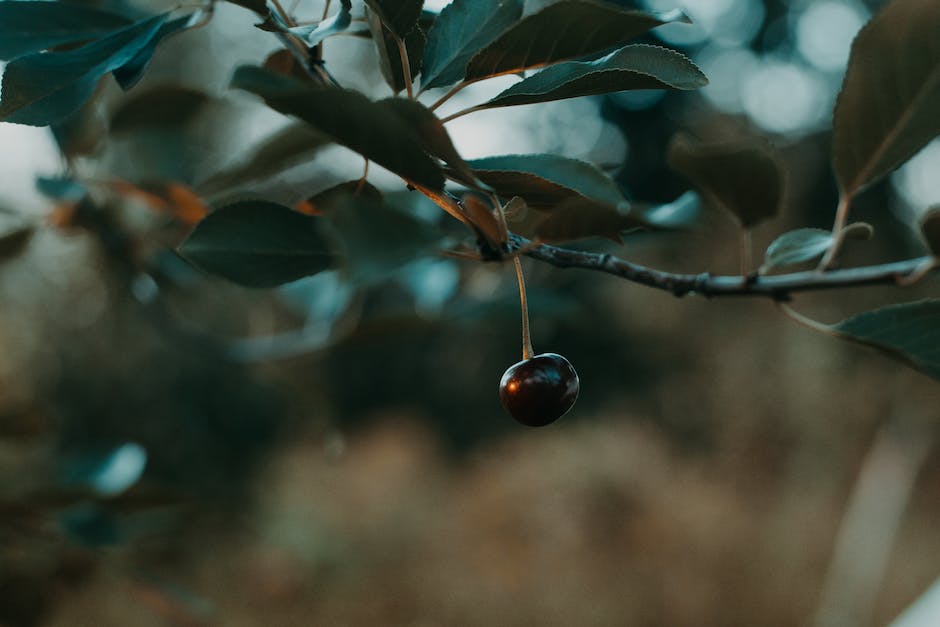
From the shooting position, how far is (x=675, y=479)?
4.70m

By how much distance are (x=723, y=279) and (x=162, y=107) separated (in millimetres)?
595

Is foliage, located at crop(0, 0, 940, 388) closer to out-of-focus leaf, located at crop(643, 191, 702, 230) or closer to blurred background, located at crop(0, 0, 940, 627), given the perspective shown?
out-of-focus leaf, located at crop(643, 191, 702, 230)

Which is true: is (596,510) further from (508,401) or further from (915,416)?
(508,401)

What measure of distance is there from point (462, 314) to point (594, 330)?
4.93 metres

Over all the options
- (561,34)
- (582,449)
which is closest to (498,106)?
(561,34)

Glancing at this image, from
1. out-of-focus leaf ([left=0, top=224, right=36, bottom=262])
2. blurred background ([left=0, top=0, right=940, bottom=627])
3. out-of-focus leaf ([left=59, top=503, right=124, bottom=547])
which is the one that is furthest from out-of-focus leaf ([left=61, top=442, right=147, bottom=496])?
blurred background ([left=0, top=0, right=940, bottom=627])

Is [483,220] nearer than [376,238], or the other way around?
[376,238]

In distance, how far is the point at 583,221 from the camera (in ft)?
1.02

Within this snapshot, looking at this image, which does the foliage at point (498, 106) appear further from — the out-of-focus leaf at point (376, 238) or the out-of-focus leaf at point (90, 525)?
the out-of-focus leaf at point (90, 525)

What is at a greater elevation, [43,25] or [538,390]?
[43,25]

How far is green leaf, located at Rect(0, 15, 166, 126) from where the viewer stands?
354 millimetres

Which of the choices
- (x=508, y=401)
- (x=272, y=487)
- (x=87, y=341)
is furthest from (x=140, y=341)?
(x=508, y=401)

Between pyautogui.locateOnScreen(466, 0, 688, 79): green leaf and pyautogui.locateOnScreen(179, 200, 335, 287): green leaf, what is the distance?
0.10m

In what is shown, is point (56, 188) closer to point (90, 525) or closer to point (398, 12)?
point (90, 525)
